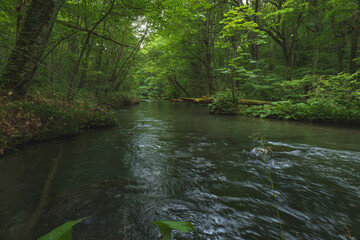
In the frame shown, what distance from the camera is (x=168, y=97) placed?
33.5 metres

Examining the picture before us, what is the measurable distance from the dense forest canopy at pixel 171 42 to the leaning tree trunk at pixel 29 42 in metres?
0.02

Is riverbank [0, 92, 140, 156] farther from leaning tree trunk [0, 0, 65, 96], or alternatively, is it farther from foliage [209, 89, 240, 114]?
foliage [209, 89, 240, 114]

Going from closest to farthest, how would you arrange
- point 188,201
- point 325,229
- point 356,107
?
point 325,229 < point 188,201 < point 356,107

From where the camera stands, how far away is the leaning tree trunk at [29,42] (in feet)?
14.7

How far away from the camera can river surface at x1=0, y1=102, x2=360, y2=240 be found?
6.12 feet

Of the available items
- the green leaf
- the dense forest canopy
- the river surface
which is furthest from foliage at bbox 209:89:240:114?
the green leaf

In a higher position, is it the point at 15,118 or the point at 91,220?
the point at 15,118

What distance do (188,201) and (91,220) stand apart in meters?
1.18

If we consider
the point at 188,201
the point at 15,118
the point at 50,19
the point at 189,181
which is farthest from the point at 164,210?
the point at 50,19

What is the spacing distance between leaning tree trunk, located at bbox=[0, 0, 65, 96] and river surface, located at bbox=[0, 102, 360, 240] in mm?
1952

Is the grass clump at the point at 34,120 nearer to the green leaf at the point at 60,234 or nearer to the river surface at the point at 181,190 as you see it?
the river surface at the point at 181,190

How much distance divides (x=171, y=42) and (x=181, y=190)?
1639 centimetres

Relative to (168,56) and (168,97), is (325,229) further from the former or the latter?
(168,97)

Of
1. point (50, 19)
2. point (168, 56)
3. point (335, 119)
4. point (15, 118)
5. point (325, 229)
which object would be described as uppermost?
point (168, 56)
